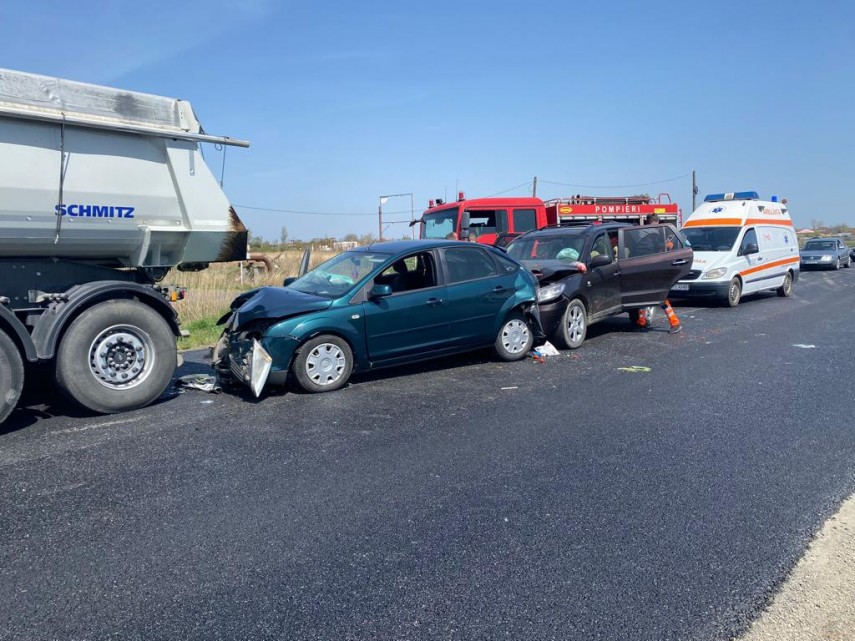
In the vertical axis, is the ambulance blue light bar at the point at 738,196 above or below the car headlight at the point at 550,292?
above

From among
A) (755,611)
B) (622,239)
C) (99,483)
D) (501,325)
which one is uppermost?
(622,239)

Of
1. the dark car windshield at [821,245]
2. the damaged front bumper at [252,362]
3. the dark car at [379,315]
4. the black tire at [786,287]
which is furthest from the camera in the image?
the dark car windshield at [821,245]

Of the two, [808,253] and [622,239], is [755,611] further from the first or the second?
[808,253]

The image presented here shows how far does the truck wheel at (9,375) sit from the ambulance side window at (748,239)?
14605 millimetres

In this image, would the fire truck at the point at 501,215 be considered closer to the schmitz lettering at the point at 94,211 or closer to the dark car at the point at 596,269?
the dark car at the point at 596,269

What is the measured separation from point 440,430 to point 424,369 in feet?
8.88

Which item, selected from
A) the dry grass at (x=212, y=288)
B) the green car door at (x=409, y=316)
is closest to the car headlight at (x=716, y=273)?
the green car door at (x=409, y=316)

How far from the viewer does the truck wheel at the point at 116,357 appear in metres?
6.22

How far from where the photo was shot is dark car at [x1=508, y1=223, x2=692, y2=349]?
9.86 m

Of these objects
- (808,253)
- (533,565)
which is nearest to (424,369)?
(533,565)

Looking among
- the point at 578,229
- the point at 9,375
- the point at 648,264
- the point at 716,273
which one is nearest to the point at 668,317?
the point at 648,264

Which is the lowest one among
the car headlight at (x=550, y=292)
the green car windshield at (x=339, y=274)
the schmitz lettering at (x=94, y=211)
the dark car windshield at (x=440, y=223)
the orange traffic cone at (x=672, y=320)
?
the orange traffic cone at (x=672, y=320)

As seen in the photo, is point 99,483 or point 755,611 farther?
point 99,483

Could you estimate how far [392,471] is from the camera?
4.96 meters
